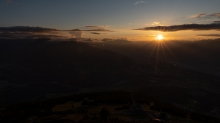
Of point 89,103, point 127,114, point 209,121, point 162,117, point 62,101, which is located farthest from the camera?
point 62,101

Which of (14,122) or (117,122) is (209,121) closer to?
(117,122)

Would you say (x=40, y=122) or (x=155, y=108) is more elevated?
(x=40, y=122)

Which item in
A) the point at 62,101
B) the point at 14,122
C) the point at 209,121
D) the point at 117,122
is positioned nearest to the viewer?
the point at 117,122

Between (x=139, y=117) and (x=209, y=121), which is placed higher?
(x=139, y=117)

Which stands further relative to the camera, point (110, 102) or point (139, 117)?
point (110, 102)

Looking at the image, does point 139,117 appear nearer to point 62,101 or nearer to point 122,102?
point 122,102

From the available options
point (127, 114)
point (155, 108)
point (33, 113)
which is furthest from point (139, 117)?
point (33, 113)

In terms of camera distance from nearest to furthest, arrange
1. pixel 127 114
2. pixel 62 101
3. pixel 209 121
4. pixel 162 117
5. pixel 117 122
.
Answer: pixel 117 122 → pixel 162 117 → pixel 127 114 → pixel 209 121 → pixel 62 101

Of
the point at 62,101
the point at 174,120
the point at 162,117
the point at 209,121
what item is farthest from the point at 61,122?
the point at 209,121

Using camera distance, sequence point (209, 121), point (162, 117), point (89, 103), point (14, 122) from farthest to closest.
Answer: point (89, 103)
point (209, 121)
point (162, 117)
point (14, 122)
